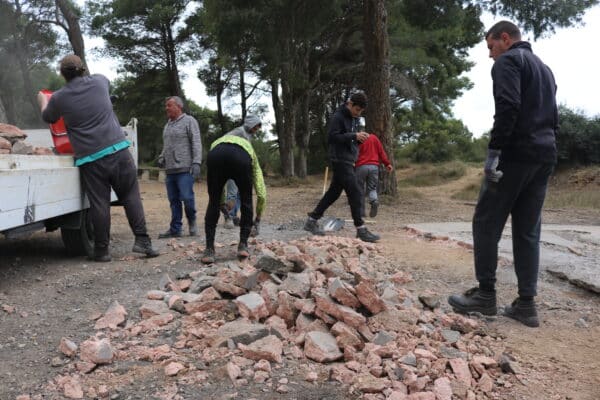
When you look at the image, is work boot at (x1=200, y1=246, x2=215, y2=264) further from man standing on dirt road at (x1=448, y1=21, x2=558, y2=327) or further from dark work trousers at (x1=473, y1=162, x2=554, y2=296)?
dark work trousers at (x1=473, y1=162, x2=554, y2=296)

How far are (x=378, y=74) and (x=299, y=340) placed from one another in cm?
759

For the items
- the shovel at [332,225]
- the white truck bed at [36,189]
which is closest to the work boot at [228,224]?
the shovel at [332,225]

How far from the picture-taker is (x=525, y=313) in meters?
3.23

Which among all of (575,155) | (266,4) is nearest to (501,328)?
(266,4)

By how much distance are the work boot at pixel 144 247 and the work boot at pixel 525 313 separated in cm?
317

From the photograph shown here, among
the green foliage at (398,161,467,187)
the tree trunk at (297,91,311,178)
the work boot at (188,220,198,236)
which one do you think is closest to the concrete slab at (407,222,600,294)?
the work boot at (188,220,198,236)

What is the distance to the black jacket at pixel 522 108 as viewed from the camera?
3.02m

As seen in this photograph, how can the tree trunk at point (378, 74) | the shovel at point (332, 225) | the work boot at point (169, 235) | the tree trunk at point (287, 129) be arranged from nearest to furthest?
the work boot at point (169, 235), the shovel at point (332, 225), the tree trunk at point (378, 74), the tree trunk at point (287, 129)

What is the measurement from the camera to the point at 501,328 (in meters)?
3.12

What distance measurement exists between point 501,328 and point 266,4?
1272 cm

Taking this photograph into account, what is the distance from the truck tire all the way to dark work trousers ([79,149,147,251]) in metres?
0.25

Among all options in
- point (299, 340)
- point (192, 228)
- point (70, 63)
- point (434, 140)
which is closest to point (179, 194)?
point (192, 228)

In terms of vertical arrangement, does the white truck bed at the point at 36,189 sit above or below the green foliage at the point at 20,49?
below

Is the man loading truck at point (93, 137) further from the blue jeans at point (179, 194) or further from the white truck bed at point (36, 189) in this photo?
the blue jeans at point (179, 194)
